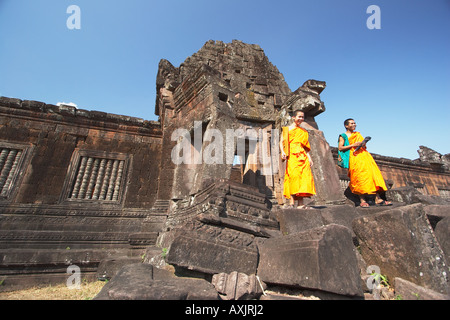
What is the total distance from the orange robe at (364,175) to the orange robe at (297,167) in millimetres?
956

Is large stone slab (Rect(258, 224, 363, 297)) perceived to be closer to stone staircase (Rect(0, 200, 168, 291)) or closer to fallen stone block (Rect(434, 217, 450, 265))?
fallen stone block (Rect(434, 217, 450, 265))

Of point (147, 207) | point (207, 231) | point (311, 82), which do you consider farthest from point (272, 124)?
point (207, 231)

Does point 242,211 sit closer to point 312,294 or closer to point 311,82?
point 312,294

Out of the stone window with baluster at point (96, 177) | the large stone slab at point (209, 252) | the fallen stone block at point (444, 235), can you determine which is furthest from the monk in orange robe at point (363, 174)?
the stone window with baluster at point (96, 177)

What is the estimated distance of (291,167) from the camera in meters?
3.87

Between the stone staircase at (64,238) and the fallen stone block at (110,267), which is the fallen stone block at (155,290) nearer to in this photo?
the fallen stone block at (110,267)

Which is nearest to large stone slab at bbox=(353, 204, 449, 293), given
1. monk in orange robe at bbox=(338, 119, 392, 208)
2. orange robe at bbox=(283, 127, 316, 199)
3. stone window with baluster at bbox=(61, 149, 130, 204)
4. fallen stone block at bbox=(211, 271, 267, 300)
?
fallen stone block at bbox=(211, 271, 267, 300)

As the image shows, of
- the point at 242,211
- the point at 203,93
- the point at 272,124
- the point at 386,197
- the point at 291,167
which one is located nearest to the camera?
the point at 242,211

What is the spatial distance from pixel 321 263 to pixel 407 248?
0.76 meters

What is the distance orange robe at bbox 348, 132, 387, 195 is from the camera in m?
3.95

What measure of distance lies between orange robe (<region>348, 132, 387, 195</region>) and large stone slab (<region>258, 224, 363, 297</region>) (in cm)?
265

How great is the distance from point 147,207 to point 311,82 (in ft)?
18.5
